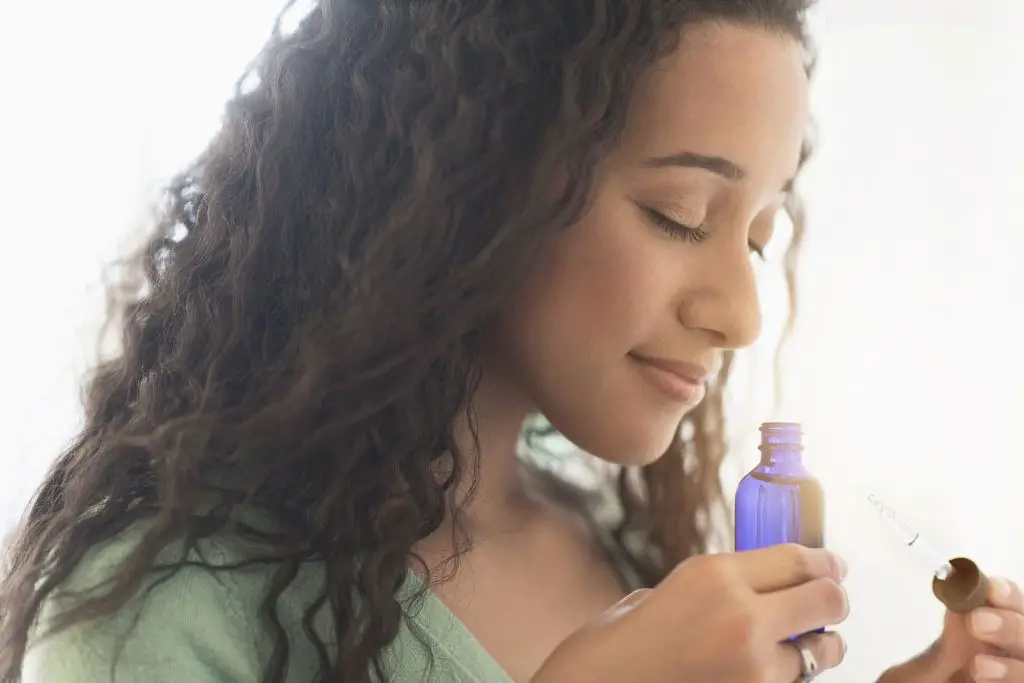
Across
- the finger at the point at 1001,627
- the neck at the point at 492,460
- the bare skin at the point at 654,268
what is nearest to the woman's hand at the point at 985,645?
the finger at the point at 1001,627

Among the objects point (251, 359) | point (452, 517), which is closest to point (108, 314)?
point (251, 359)

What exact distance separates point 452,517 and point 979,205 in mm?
708

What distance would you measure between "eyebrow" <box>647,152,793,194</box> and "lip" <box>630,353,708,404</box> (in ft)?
0.43

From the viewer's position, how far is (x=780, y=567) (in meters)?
0.49

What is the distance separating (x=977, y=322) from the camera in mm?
956

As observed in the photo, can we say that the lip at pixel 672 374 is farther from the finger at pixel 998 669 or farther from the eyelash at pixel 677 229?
the finger at pixel 998 669

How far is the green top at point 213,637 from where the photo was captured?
483 millimetres

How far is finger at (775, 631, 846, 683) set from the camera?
0.49 m

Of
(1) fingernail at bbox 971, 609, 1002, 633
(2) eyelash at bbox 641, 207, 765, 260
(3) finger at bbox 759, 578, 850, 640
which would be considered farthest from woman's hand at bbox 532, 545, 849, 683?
(2) eyelash at bbox 641, 207, 765, 260

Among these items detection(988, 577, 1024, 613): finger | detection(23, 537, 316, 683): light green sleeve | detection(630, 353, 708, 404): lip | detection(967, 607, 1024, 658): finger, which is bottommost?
detection(967, 607, 1024, 658): finger

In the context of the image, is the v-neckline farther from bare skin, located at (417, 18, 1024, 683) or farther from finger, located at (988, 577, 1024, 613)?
finger, located at (988, 577, 1024, 613)

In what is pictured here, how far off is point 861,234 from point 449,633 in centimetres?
71

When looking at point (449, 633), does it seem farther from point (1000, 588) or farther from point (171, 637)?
point (1000, 588)

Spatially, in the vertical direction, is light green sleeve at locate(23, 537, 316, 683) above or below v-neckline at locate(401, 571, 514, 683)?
above
